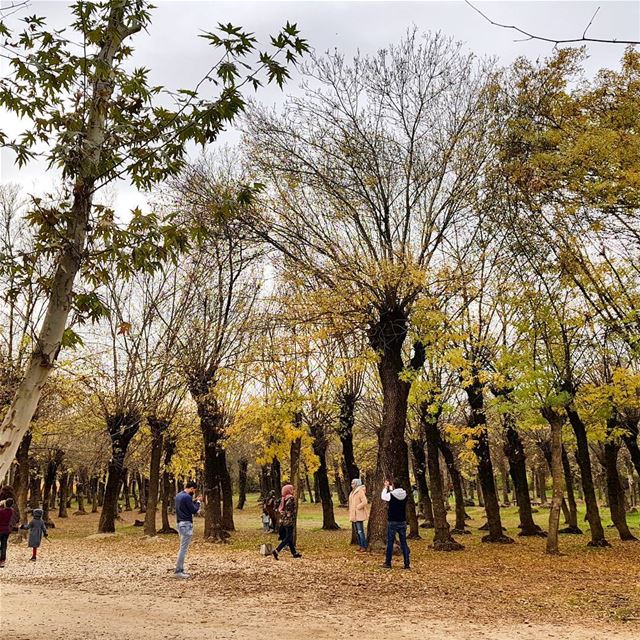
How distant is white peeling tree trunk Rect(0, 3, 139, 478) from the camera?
16.8 ft

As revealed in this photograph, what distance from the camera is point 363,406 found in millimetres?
27203

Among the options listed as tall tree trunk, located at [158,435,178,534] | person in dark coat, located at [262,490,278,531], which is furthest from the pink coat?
tall tree trunk, located at [158,435,178,534]

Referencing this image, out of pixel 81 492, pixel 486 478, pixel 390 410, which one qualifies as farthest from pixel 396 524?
pixel 81 492

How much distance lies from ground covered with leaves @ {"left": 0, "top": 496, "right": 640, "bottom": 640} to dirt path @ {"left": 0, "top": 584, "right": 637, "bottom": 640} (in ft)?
0.05

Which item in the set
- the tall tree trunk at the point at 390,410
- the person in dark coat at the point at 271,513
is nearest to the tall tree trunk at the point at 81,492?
the person in dark coat at the point at 271,513

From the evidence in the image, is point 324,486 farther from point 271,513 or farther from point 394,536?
point 394,536

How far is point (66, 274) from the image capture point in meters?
5.49

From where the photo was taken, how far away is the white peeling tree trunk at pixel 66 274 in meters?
5.12

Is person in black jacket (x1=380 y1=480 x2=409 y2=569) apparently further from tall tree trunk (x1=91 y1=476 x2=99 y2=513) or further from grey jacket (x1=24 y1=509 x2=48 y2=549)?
tall tree trunk (x1=91 y1=476 x2=99 y2=513)

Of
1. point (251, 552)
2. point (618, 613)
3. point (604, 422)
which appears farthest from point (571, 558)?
point (251, 552)

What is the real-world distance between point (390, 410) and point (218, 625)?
9.05m

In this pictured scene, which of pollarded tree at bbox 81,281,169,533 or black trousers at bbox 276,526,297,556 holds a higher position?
pollarded tree at bbox 81,281,169,533

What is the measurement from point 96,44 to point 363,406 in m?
22.6

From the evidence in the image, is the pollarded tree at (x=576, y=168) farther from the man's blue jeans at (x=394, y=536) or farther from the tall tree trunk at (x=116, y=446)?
the tall tree trunk at (x=116, y=446)
